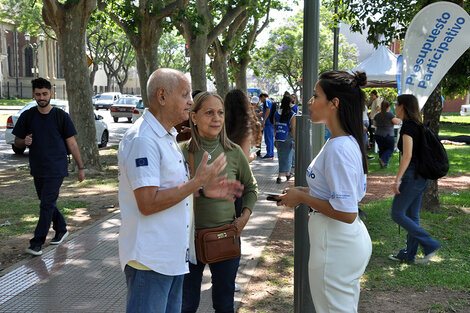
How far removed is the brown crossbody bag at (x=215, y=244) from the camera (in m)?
3.37

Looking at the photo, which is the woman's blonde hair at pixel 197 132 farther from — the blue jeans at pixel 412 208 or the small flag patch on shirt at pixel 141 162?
the blue jeans at pixel 412 208

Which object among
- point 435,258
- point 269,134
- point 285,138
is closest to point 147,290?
point 435,258

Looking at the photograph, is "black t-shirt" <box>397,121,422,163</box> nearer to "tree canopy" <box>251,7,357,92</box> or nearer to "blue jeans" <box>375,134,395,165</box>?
"blue jeans" <box>375,134,395,165</box>

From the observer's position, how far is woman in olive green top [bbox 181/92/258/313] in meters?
3.47

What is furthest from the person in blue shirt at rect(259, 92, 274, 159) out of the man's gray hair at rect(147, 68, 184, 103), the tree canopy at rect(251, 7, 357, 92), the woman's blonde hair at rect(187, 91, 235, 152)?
the tree canopy at rect(251, 7, 357, 92)

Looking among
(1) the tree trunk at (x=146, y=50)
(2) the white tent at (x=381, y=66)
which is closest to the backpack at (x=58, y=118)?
(1) the tree trunk at (x=146, y=50)

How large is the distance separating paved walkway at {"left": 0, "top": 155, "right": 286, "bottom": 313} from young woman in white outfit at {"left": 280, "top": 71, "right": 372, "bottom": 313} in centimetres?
187

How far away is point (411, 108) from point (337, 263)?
3152mm

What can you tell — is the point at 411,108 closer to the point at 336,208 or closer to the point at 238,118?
the point at 238,118

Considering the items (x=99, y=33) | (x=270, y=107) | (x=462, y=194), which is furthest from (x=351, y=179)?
(x=99, y=33)

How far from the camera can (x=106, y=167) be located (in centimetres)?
1373

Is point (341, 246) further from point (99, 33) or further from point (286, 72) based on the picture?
point (286, 72)

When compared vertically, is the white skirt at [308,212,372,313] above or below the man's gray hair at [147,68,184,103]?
below

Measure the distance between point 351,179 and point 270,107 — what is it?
13.4 m
